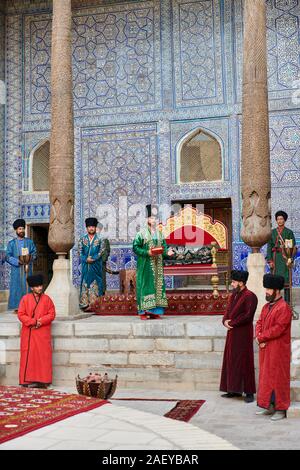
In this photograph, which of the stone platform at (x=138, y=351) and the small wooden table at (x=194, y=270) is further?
the small wooden table at (x=194, y=270)

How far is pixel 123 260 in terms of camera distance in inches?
512

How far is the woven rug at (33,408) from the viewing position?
4414mm

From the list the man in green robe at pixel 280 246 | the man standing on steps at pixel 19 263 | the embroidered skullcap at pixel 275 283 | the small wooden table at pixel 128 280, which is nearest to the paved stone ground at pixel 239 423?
the embroidered skullcap at pixel 275 283

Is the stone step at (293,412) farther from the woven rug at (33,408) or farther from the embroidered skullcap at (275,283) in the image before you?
the woven rug at (33,408)

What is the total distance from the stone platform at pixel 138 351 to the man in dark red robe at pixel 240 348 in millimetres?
596

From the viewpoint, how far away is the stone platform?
7.73m

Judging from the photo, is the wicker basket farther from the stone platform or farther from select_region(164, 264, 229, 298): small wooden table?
select_region(164, 264, 229, 298): small wooden table

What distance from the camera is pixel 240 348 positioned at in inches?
275

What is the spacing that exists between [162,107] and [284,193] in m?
3.07

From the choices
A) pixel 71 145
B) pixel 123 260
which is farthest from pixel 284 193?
pixel 71 145

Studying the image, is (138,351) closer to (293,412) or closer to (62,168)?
(293,412)

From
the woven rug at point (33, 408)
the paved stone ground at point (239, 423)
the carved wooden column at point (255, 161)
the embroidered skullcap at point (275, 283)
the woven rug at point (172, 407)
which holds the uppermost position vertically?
the carved wooden column at point (255, 161)

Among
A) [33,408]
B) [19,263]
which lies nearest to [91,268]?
[19,263]
